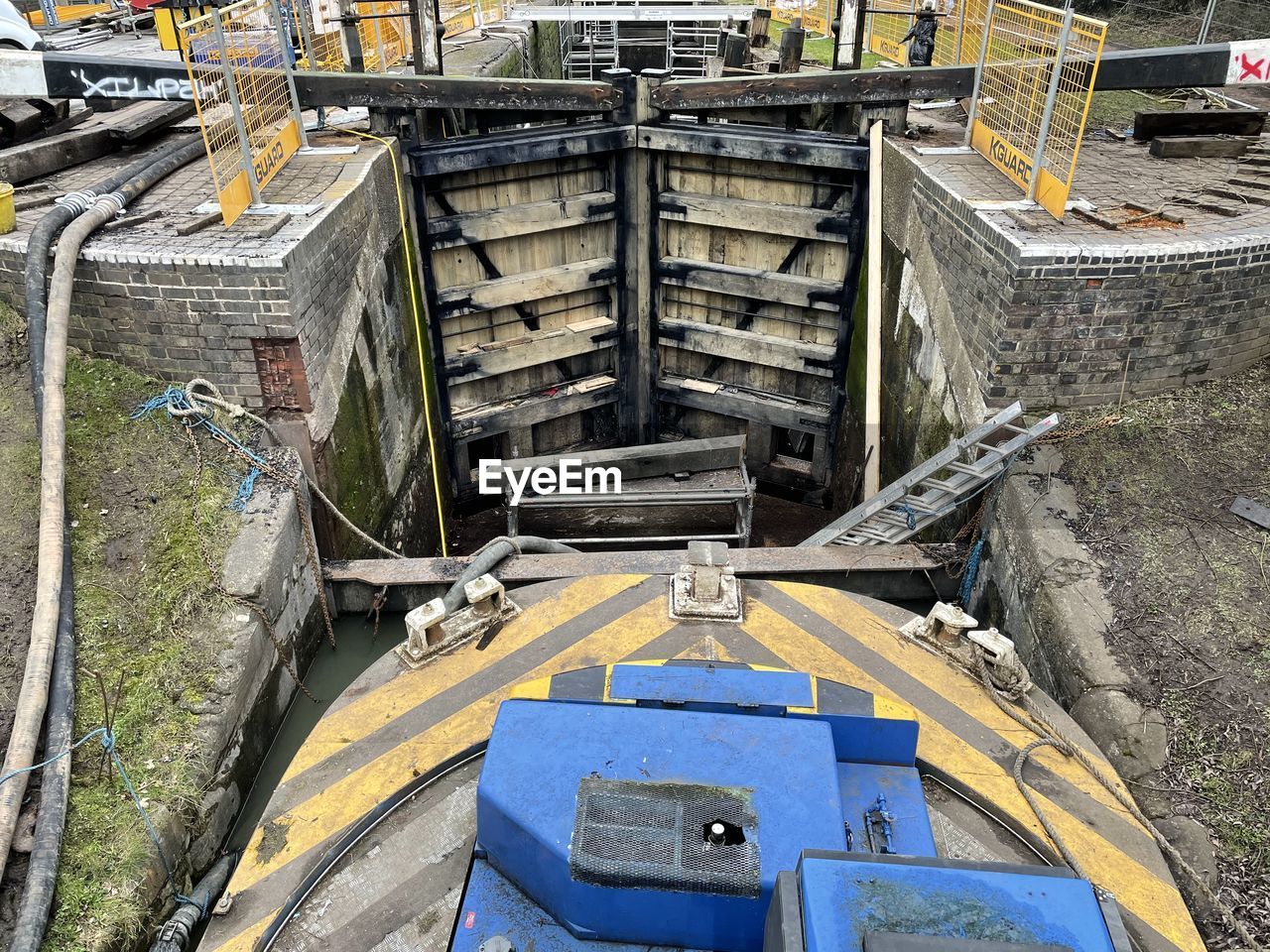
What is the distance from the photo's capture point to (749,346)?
33.9ft

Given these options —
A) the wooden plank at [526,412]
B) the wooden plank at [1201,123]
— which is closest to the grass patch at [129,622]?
the wooden plank at [526,412]

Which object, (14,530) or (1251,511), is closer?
(14,530)

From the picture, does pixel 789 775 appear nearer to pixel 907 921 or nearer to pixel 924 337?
pixel 907 921

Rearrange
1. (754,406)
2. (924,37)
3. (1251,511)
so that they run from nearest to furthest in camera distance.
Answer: (1251,511)
(924,37)
(754,406)

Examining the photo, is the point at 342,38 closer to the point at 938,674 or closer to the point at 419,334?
the point at 419,334

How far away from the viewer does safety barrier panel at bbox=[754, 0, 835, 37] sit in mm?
16875

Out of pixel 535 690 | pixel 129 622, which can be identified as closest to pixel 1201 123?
pixel 535 690

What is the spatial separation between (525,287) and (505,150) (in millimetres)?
1495

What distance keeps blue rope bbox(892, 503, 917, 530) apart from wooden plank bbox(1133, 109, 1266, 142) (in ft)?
18.8

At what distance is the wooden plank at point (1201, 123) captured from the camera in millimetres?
9062

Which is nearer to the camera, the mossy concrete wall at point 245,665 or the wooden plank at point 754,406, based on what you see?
the mossy concrete wall at point 245,665

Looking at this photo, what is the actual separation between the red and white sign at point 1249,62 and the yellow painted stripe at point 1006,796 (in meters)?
6.43

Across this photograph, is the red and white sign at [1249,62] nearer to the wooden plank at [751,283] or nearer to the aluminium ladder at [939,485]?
the wooden plank at [751,283]

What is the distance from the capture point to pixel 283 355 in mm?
6367
